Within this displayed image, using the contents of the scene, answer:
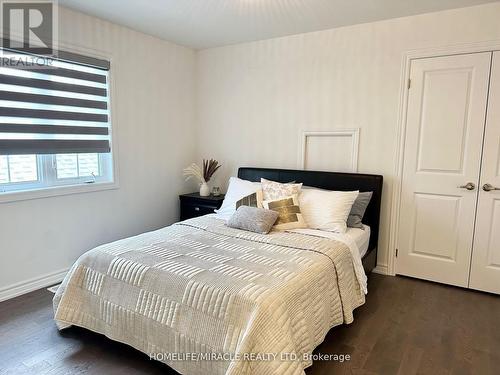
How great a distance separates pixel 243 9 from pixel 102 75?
1496mm

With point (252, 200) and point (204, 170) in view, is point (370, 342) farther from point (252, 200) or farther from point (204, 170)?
point (204, 170)

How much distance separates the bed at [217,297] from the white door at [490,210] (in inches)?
50.3

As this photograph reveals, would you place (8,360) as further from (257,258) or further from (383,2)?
(383,2)

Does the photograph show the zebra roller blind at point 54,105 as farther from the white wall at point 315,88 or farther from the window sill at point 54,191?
the white wall at point 315,88

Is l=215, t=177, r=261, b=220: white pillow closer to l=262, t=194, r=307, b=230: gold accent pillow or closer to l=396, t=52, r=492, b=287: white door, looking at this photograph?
l=262, t=194, r=307, b=230: gold accent pillow

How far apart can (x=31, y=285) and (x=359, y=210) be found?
2.96 m

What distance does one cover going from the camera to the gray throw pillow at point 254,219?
2.66 m

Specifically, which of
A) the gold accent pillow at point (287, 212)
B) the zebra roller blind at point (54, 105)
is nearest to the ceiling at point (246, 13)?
the zebra roller blind at point (54, 105)

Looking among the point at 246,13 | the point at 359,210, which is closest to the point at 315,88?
the point at 246,13

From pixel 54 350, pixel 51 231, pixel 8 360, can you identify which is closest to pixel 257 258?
pixel 54 350

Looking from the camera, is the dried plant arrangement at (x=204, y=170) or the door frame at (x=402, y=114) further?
the dried plant arrangement at (x=204, y=170)

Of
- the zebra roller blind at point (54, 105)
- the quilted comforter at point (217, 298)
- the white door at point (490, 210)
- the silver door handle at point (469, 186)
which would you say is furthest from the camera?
the silver door handle at point (469, 186)

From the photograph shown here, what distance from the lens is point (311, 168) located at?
11.8ft

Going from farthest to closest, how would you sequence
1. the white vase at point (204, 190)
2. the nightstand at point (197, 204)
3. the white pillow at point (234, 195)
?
the white vase at point (204, 190)
the nightstand at point (197, 204)
the white pillow at point (234, 195)
